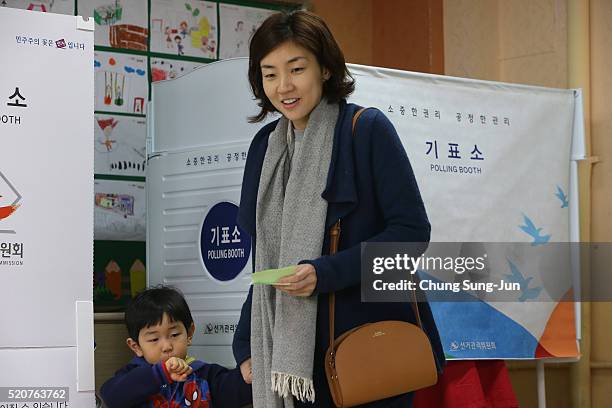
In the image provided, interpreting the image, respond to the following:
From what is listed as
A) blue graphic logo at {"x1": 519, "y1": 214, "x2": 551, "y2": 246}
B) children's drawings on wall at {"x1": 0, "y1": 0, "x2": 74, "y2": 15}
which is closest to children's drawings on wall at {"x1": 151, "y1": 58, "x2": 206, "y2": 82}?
children's drawings on wall at {"x1": 0, "y1": 0, "x2": 74, "y2": 15}

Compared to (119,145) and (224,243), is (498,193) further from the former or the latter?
(119,145)

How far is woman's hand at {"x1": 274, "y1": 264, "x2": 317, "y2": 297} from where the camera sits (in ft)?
6.05

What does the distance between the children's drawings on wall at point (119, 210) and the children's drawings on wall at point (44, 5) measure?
2.33 ft

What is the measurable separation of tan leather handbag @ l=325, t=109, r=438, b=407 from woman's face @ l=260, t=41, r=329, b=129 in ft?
0.89

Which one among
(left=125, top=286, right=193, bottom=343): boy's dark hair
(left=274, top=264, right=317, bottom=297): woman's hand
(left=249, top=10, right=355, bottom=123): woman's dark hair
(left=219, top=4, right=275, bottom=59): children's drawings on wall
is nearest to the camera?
(left=274, top=264, right=317, bottom=297): woman's hand

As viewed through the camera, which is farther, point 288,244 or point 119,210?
point 119,210

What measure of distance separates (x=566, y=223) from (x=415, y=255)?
2.20m

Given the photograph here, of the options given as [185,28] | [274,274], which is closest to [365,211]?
[274,274]

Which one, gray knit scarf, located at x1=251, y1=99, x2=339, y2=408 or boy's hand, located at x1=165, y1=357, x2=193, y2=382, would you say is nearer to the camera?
gray knit scarf, located at x1=251, y1=99, x2=339, y2=408

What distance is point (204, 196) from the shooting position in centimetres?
340

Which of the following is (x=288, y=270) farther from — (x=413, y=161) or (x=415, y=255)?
(x=413, y=161)

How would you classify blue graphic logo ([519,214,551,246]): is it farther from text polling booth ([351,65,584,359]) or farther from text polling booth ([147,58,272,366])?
text polling booth ([147,58,272,366])

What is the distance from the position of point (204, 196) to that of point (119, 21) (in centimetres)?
109

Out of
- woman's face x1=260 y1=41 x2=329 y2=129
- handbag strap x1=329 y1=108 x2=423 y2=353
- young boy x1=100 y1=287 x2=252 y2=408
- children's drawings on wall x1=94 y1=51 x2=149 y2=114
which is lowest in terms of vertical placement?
young boy x1=100 y1=287 x2=252 y2=408
